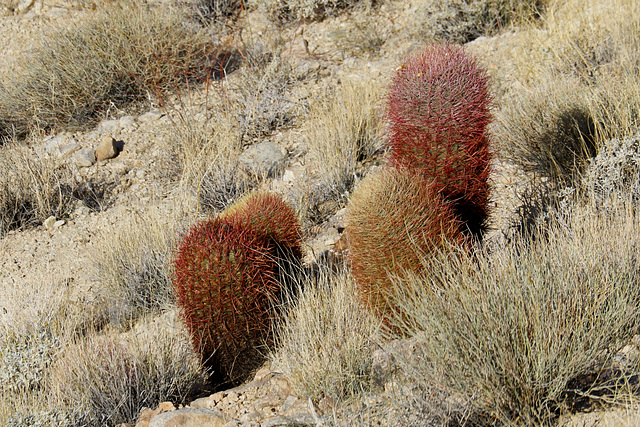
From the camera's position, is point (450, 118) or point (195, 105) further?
point (195, 105)

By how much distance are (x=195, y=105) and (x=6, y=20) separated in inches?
159

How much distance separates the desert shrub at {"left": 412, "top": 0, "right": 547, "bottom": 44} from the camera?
24.5ft

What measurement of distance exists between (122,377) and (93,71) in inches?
198

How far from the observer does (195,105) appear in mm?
7418

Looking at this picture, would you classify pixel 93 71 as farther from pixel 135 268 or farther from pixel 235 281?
pixel 235 281

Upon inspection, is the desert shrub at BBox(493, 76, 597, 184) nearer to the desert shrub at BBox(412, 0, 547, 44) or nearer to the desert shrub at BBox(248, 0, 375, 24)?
the desert shrub at BBox(412, 0, 547, 44)

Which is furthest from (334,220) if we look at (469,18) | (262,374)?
(469,18)

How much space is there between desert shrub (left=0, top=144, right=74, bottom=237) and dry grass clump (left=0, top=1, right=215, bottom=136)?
1147 millimetres

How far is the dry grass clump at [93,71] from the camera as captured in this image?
7.34m

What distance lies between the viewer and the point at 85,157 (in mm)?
6797

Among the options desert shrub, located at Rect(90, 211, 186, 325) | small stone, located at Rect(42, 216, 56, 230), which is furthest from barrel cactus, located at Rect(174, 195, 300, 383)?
small stone, located at Rect(42, 216, 56, 230)

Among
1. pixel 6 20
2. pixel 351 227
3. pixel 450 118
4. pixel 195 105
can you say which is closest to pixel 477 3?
pixel 195 105

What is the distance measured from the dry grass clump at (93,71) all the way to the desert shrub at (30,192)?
1.15m

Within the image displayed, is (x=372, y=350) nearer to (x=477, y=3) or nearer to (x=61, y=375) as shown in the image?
(x=61, y=375)
